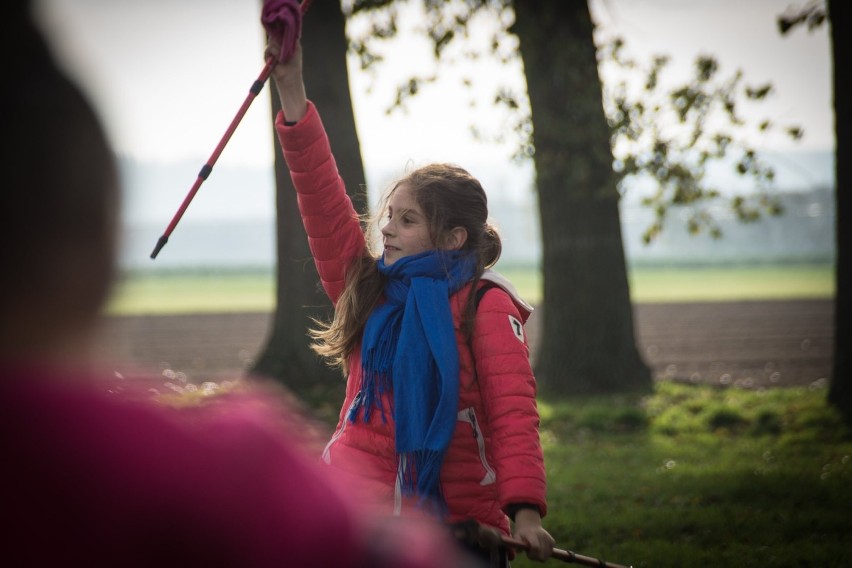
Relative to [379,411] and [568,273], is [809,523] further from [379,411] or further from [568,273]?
[568,273]

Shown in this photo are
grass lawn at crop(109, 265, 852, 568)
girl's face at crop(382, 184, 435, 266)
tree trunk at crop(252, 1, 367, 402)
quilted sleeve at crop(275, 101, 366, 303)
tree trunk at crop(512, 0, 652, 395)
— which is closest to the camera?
quilted sleeve at crop(275, 101, 366, 303)

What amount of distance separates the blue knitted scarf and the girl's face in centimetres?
8

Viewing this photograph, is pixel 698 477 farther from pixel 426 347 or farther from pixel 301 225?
pixel 426 347

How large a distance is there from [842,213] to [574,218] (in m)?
3.10

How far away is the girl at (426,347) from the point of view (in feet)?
8.98

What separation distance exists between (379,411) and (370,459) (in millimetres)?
147

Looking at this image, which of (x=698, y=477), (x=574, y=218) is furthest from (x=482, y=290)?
(x=574, y=218)

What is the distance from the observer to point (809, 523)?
544 centimetres

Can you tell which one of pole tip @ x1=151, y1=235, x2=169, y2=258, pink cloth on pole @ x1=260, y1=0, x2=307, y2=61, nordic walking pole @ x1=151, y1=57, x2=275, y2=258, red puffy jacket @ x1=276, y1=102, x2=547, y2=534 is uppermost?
pink cloth on pole @ x1=260, y1=0, x2=307, y2=61

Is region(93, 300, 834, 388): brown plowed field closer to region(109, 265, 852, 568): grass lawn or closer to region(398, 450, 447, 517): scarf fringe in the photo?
region(109, 265, 852, 568): grass lawn

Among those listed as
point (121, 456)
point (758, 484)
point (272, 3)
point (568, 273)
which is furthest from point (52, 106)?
point (568, 273)

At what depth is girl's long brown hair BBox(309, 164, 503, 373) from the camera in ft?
10.3

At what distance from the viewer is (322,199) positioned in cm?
316

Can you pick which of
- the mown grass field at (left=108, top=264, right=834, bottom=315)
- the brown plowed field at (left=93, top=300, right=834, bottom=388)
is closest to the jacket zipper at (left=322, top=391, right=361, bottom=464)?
the brown plowed field at (left=93, top=300, right=834, bottom=388)
